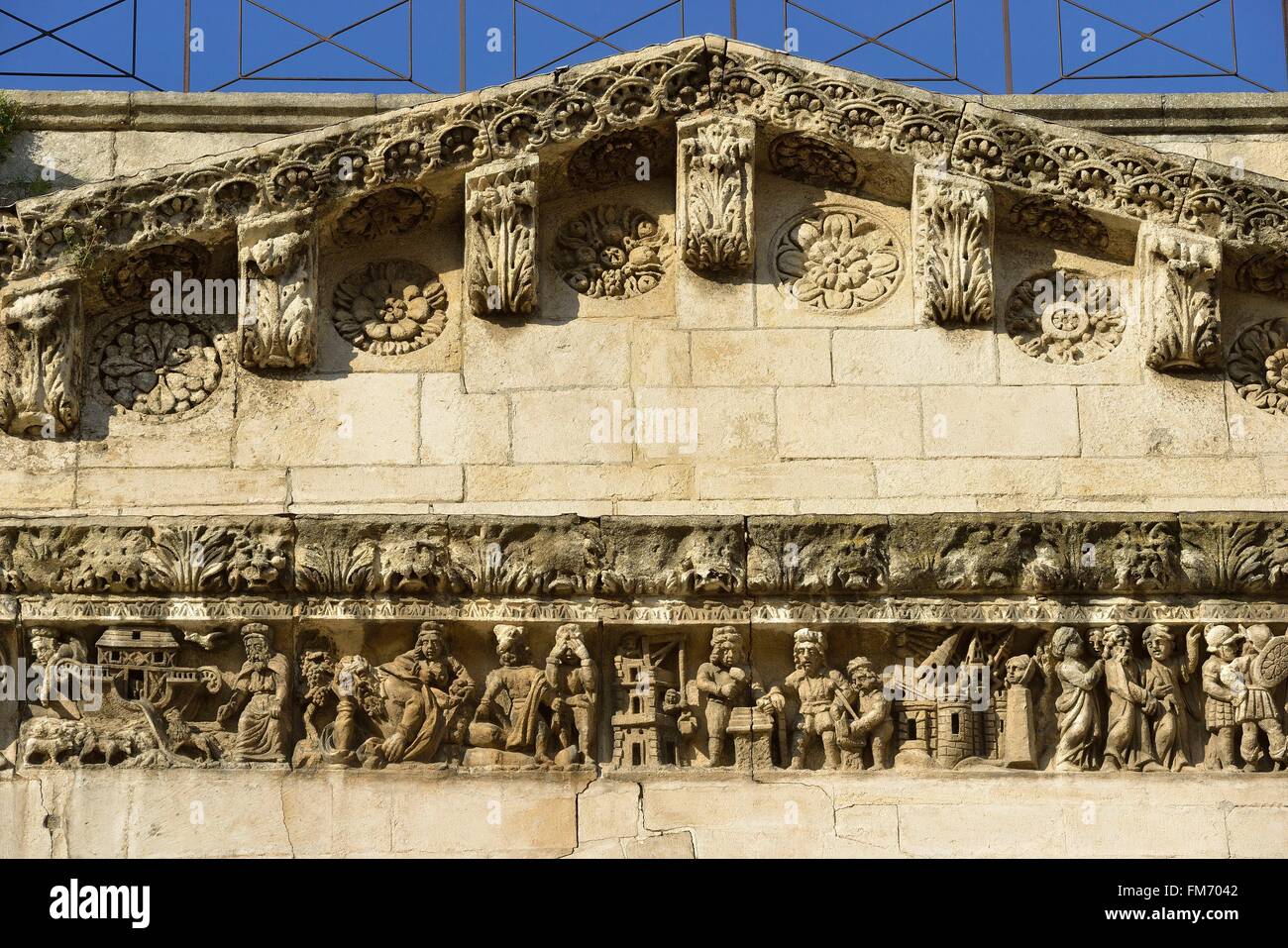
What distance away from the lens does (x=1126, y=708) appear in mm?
12445

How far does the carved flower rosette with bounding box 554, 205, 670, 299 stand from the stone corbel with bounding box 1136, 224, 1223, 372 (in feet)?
7.90

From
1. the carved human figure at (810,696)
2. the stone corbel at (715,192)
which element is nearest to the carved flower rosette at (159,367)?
the stone corbel at (715,192)

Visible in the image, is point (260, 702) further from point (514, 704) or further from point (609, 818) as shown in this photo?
point (609, 818)

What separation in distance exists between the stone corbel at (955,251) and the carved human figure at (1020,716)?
5.86 ft

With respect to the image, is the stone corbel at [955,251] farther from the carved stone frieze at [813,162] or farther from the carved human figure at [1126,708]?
the carved human figure at [1126,708]

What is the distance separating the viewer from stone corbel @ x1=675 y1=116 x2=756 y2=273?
13.3 m

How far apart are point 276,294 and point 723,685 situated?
2882mm

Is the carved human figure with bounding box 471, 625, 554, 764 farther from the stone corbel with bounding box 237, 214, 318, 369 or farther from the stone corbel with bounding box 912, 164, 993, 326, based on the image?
the stone corbel with bounding box 912, 164, 993, 326

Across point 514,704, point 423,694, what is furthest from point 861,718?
point 423,694

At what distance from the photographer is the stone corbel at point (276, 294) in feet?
42.9

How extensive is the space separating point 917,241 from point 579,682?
2826 millimetres

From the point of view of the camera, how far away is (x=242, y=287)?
1316cm

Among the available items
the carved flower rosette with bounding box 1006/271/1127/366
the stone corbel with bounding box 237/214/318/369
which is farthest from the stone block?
the stone corbel with bounding box 237/214/318/369

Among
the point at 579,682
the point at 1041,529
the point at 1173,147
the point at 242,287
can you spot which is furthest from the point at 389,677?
the point at 1173,147
